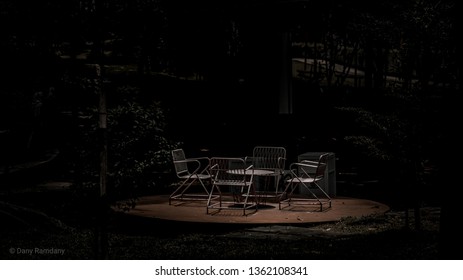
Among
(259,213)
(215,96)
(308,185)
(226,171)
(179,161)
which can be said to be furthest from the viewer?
(215,96)

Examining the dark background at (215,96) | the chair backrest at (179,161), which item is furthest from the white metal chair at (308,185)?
the chair backrest at (179,161)

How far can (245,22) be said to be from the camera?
1298 centimetres

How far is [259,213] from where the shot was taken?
9.62m

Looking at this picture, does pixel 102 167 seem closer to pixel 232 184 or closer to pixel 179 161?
pixel 232 184

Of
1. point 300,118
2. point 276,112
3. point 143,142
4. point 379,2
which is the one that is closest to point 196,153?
point 300,118

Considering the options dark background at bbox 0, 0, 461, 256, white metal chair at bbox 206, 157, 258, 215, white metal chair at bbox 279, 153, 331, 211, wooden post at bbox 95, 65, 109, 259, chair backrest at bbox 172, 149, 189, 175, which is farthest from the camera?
chair backrest at bbox 172, 149, 189, 175

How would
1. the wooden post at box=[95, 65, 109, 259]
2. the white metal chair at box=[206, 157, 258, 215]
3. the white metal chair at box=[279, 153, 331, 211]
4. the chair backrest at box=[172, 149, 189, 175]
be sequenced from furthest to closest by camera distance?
the chair backrest at box=[172, 149, 189, 175] < the white metal chair at box=[279, 153, 331, 211] < the white metal chair at box=[206, 157, 258, 215] < the wooden post at box=[95, 65, 109, 259]

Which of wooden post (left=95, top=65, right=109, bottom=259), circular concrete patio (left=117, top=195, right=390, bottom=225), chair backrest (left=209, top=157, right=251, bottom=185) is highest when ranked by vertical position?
wooden post (left=95, top=65, right=109, bottom=259)

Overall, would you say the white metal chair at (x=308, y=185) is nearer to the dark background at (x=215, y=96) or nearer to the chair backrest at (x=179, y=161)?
the dark background at (x=215, y=96)

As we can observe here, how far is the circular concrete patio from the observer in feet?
29.4

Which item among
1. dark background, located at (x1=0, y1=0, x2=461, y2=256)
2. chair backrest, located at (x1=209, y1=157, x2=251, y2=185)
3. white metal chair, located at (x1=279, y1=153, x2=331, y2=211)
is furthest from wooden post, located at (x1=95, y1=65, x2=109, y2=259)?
white metal chair, located at (x1=279, y1=153, x2=331, y2=211)

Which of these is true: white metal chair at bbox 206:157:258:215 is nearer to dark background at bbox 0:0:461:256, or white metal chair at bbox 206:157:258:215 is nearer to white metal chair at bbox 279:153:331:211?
white metal chair at bbox 279:153:331:211

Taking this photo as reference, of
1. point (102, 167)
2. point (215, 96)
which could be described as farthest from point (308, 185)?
point (215, 96)

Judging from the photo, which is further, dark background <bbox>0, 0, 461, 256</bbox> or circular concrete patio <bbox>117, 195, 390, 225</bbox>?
circular concrete patio <bbox>117, 195, 390, 225</bbox>
